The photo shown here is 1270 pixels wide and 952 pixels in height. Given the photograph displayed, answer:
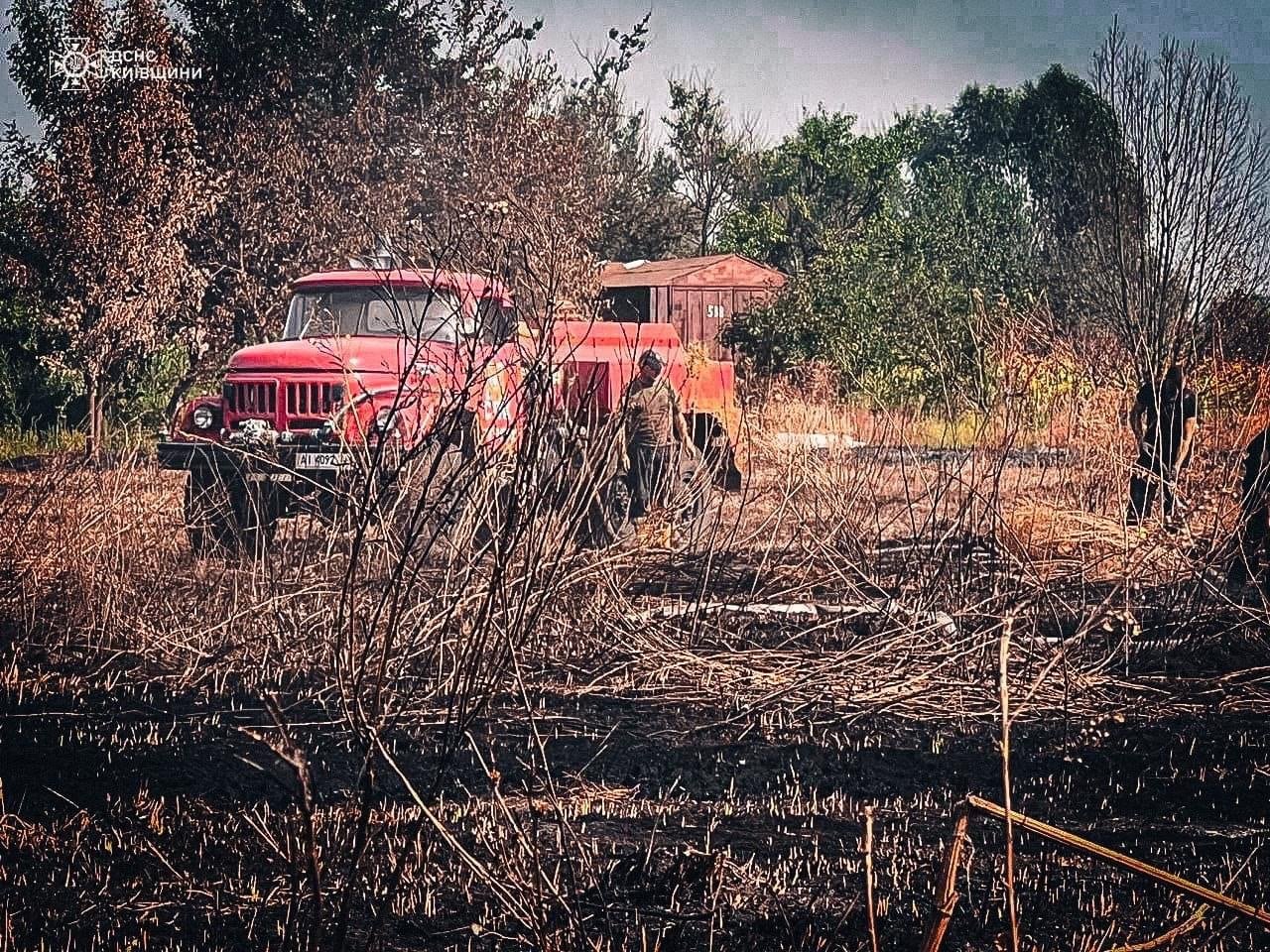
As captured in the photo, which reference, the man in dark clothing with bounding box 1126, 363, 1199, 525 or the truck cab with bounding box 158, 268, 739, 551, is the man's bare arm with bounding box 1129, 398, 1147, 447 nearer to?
the man in dark clothing with bounding box 1126, 363, 1199, 525

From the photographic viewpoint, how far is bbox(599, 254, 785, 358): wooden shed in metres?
39.9

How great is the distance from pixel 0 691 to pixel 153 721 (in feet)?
3.93

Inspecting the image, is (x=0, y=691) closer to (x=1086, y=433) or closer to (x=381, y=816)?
(x=381, y=816)

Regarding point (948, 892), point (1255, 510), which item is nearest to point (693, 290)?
point (1255, 510)

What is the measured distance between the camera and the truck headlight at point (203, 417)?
1160 cm

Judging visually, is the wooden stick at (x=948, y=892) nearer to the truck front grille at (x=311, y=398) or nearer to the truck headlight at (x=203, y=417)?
the truck front grille at (x=311, y=398)

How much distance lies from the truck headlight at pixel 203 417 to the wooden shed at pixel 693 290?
28082 millimetres

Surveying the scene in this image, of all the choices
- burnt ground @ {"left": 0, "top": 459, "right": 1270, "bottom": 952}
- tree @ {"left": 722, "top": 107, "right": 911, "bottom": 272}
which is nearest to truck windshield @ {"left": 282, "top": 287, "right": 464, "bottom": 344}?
burnt ground @ {"left": 0, "top": 459, "right": 1270, "bottom": 952}

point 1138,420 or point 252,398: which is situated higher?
point 252,398

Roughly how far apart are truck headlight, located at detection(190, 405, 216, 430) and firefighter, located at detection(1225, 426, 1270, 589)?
7.49 metres

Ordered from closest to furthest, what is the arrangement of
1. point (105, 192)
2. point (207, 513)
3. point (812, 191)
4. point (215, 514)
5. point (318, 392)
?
point (207, 513), point (215, 514), point (318, 392), point (105, 192), point (812, 191)

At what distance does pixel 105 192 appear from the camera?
2022 cm

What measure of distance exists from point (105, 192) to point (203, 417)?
9999mm

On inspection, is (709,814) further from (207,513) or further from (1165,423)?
(1165,423)
